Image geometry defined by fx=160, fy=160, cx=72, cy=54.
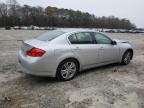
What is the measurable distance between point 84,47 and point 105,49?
95 centimetres

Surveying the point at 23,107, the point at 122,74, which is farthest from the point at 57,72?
the point at 122,74

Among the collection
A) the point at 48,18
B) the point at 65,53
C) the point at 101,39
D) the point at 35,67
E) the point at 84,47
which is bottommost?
the point at 35,67

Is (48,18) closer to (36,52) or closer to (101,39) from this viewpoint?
(101,39)

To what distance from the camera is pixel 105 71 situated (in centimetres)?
542

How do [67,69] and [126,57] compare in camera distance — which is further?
[126,57]

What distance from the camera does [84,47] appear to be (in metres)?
4.67

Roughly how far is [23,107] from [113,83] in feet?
8.00

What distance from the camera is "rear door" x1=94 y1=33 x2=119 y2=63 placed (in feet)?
16.9

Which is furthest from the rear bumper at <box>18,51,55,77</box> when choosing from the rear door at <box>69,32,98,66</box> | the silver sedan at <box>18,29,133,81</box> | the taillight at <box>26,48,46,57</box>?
the rear door at <box>69,32,98,66</box>

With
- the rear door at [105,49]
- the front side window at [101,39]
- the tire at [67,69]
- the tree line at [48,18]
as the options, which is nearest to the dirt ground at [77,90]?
the tire at [67,69]

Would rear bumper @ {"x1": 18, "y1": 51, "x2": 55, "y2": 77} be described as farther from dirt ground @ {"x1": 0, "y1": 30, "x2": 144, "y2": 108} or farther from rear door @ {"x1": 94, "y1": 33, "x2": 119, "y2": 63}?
rear door @ {"x1": 94, "y1": 33, "x2": 119, "y2": 63}

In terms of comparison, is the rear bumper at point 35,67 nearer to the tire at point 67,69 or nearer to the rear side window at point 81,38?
the tire at point 67,69

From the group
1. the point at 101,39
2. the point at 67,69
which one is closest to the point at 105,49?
the point at 101,39

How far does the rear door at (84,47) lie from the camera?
4.52 meters
